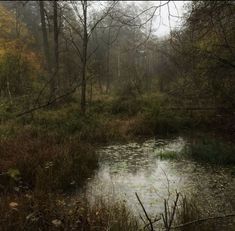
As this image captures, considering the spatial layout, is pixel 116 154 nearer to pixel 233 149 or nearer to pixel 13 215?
pixel 233 149

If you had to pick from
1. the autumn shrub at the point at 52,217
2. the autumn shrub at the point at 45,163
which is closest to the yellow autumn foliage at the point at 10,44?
the autumn shrub at the point at 45,163

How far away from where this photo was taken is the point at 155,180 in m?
7.46

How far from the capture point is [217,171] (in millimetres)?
7859

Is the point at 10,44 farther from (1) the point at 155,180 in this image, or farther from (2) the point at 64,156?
(1) the point at 155,180

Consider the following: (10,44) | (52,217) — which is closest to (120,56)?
(10,44)

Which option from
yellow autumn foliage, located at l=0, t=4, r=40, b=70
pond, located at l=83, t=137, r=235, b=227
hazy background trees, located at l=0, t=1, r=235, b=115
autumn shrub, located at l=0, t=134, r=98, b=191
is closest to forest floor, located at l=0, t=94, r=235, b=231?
autumn shrub, located at l=0, t=134, r=98, b=191

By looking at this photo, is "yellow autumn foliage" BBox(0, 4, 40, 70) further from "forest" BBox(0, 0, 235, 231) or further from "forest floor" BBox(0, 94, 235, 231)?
"forest floor" BBox(0, 94, 235, 231)

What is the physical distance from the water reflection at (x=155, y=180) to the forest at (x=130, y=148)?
2cm

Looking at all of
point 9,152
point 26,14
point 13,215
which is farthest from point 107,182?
point 26,14

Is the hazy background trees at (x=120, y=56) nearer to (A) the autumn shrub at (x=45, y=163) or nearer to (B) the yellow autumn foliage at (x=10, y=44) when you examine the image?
(B) the yellow autumn foliage at (x=10, y=44)

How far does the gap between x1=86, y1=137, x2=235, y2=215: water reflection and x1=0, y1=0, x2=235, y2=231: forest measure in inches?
0.8

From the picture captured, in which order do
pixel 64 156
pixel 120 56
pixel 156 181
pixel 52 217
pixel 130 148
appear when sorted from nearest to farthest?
1. pixel 52 217
2. pixel 156 181
3. pixel 64 156
4. pixel 130 148
5. pixel 120 56

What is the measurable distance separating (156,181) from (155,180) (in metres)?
0.08

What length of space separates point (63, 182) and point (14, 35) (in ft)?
65.2
